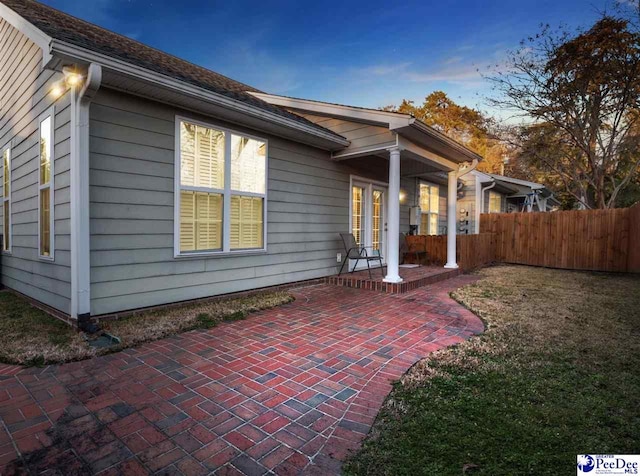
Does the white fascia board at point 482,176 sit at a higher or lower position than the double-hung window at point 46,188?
higher

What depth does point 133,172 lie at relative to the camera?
3963 millimetres

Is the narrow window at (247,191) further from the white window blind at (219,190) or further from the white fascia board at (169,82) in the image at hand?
the white fascia board at (169,82)

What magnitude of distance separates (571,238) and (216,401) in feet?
34.1

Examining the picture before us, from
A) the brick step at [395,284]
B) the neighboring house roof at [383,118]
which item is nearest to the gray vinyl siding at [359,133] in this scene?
the neighboring house roof at [383,118]

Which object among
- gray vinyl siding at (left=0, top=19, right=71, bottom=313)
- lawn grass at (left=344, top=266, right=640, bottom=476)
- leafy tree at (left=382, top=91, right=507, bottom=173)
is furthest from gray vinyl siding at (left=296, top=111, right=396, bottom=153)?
leafy tree at (left=382, top=91, right=507, bottom=173)

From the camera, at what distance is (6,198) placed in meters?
5.85

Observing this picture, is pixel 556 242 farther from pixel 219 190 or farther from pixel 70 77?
pixel 70 77

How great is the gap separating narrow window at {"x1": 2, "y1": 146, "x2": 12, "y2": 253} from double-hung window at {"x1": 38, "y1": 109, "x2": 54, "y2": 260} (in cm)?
192

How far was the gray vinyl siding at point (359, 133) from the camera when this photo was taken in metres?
6.00

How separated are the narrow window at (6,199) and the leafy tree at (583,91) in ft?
44.1

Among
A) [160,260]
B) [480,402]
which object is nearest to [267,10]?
[160,260]

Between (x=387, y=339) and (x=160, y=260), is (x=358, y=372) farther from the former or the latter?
(x=160, y=260)

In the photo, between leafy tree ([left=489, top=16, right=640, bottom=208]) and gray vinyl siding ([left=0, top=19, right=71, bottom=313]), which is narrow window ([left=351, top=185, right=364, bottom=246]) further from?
leafy tree ([left=489, top=16, right=640, bottom=208])

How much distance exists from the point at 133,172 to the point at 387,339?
11.1 ft
